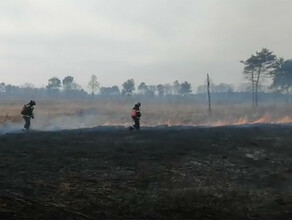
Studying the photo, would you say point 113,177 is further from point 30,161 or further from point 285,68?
point 285,68

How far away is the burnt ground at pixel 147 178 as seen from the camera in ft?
30.5

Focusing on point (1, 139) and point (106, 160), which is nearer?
point (106, 160)

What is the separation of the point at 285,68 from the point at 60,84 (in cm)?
7921

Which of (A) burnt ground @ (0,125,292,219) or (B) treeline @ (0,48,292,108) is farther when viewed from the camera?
(B) treeline @ (0,48,292,108)

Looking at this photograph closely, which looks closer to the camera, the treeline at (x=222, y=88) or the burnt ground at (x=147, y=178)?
the burnt ground at (x=147, y=178)

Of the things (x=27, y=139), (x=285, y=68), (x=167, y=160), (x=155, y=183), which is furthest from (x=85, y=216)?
(x=285, y=68)

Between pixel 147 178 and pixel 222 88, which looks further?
pixel 222 88

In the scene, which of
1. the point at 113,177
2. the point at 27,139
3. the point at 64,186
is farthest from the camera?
the point at 27,139

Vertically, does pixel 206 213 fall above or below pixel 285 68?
below

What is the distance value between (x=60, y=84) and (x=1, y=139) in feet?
368

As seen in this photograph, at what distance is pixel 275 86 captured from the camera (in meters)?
75.9

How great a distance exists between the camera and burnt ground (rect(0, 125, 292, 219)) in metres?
9.29

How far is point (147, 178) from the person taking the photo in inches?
473

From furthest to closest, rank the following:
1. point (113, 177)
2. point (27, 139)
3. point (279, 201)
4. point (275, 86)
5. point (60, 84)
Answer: point (60, 84), point (275, 86), point (27, 139), point (113, 177), point (279, 201)
